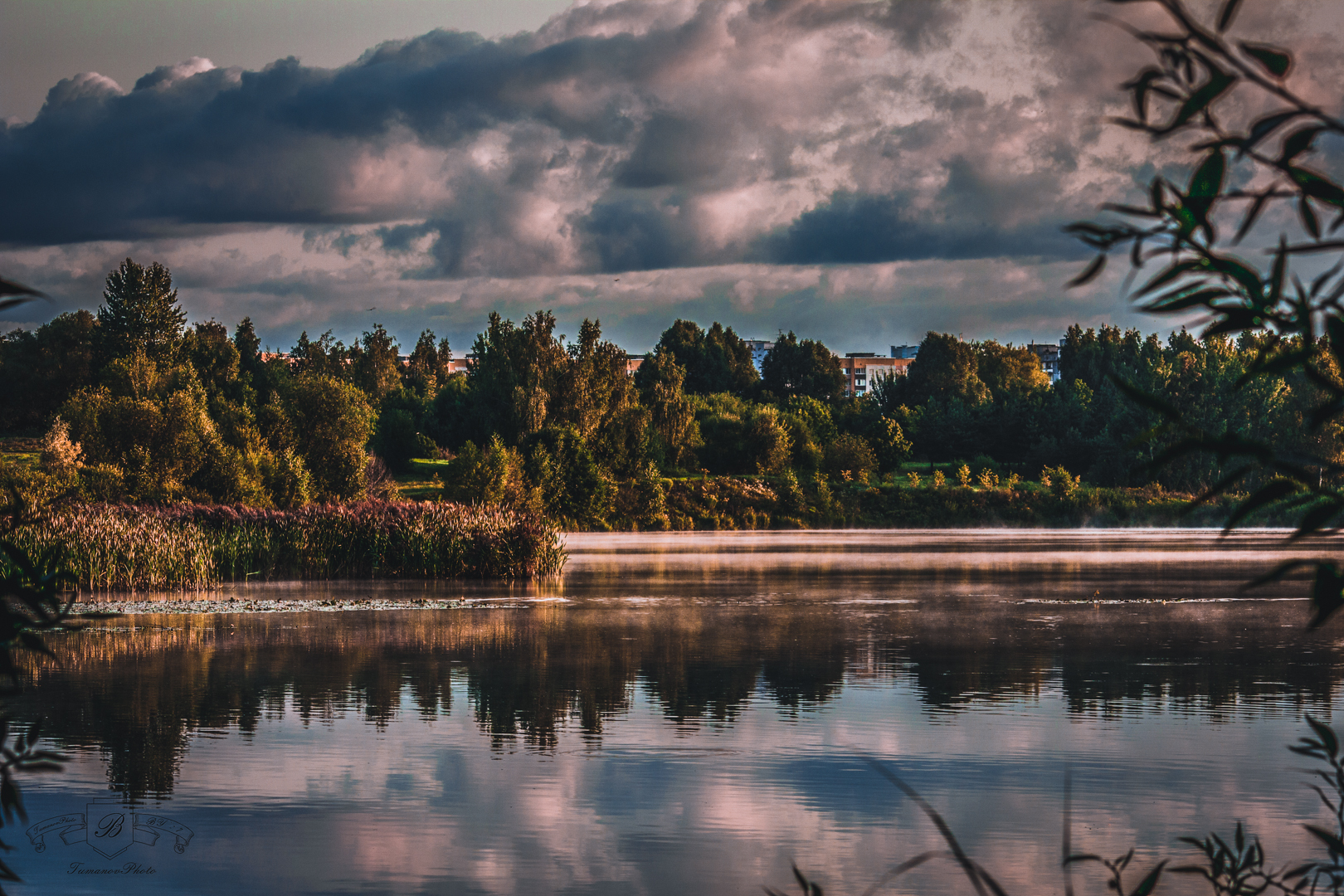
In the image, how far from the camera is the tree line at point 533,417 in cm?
5309

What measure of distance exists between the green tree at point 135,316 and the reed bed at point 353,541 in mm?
63387

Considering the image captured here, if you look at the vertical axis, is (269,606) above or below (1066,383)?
below

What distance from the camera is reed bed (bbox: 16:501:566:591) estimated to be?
3177 cm

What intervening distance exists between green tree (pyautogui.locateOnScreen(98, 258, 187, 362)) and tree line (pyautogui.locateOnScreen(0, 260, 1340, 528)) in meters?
0.13

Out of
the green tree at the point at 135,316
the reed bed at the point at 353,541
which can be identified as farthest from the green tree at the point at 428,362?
the reed bed at the point at 353,541

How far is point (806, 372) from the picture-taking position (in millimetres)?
123562

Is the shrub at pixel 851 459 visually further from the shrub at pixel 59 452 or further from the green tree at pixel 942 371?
the shrub at pixel 59 452

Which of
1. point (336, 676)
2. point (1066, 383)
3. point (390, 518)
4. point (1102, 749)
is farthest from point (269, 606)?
point (1066, 383)

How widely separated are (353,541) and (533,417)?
4092cm

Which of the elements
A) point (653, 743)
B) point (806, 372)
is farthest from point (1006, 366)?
point (653, 743)

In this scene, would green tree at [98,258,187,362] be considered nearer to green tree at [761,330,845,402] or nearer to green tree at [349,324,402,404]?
green tree at [349,324,402,404]

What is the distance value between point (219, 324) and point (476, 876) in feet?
370

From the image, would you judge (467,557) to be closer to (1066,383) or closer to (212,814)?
(212,814)

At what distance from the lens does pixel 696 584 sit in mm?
32312
